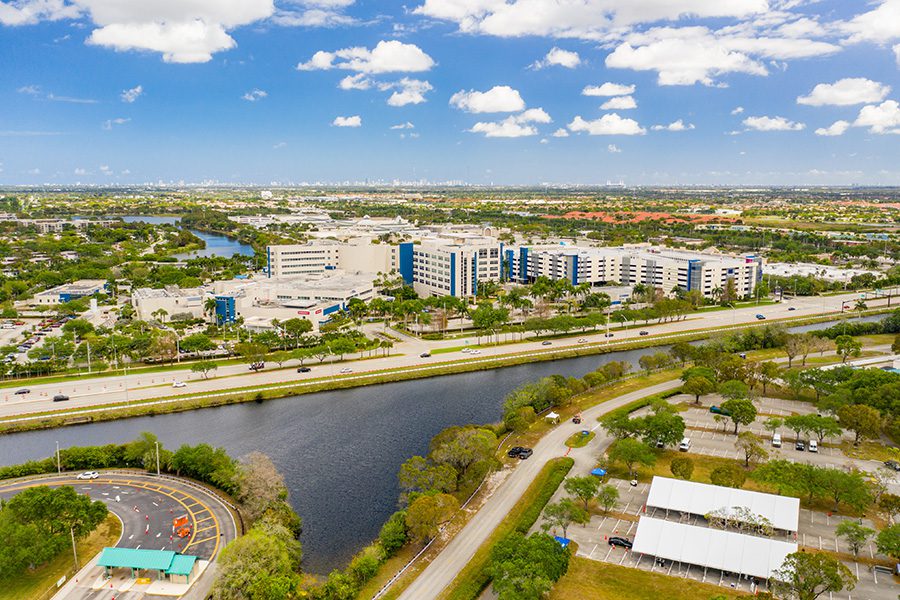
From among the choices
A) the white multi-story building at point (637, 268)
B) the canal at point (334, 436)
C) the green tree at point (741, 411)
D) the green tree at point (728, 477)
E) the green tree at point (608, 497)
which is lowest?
the canal at point (334, 436)

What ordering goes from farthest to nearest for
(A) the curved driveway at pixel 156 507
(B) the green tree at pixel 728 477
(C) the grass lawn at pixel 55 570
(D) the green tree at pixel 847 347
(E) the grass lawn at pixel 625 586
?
(D) the green tree at pixel 847 347 < (B) the green tree at pixel 728 477 < (A) the curved driveway at pixel 156 507 < (C) the grass lawn at pixel 55 570 < (E) the grass lawn at pixel 625 586

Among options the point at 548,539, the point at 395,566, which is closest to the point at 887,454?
the point at 548,539

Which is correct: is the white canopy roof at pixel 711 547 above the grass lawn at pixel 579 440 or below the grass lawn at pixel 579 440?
above

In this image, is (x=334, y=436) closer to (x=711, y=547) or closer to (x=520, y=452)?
(x=520, y=452)

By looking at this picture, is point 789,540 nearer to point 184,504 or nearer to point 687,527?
point 687,527

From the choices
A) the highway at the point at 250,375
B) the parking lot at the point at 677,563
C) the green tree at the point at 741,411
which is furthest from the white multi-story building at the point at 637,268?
the parking lot at the point at 677,563

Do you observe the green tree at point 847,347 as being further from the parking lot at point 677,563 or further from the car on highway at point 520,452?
the car on highway at point 520,452

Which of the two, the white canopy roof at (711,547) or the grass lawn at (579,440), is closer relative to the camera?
the white canopy roof at (711,547)

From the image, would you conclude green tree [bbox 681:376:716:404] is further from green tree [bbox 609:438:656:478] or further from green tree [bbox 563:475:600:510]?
green tree [bbox 563:475:600:510]
